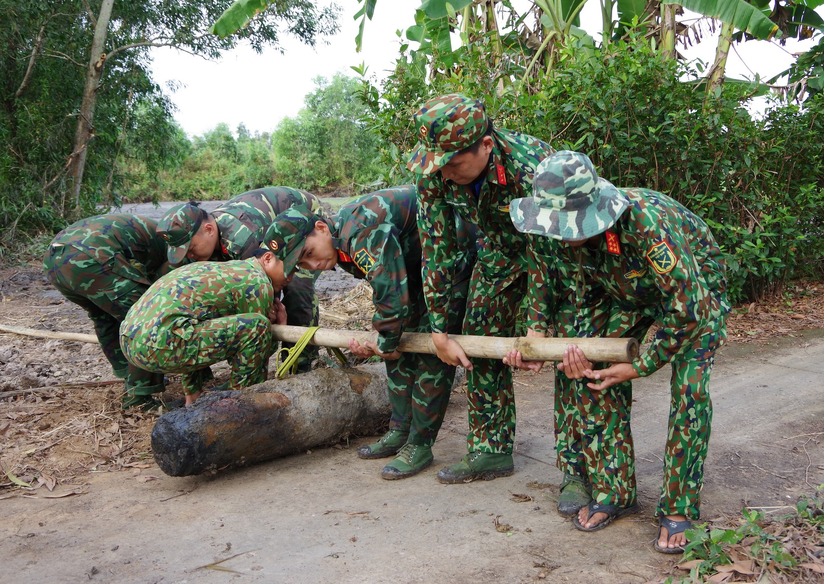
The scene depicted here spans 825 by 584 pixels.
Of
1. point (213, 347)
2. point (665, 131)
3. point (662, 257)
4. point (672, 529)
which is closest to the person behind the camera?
point (662, 257)

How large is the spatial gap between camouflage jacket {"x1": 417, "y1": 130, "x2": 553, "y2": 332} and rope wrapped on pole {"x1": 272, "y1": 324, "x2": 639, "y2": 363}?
0.74 ft

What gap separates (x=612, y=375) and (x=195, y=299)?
8.50 ft

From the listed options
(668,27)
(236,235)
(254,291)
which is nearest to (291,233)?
(254,291)

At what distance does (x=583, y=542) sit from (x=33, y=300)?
829cm

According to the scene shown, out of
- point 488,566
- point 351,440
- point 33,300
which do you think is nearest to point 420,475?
point 351,440

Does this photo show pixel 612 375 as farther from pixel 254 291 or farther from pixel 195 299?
pixel 195 299

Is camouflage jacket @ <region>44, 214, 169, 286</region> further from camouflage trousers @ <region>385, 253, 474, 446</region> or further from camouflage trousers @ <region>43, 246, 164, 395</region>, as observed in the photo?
camouflage trousers @ <region>385, 253, 474, 446</region>

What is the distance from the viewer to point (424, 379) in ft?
14.0

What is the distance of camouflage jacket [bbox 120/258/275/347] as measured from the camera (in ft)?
14.6

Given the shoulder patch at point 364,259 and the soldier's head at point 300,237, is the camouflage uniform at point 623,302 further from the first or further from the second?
the soldier's head at point 300,237

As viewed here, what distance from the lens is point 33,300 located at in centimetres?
939

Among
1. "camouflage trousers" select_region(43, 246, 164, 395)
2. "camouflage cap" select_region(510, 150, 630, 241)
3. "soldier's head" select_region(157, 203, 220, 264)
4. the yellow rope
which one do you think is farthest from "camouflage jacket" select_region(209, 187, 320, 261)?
"camouflage cap" select_region(510, 150, 630, 241)

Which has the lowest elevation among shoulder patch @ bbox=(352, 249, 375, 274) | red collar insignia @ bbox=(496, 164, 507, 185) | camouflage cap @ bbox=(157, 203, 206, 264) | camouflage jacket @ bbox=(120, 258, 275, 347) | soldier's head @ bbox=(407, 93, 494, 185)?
camouflage jacket @ bbox=(120, 258, 275, 347)

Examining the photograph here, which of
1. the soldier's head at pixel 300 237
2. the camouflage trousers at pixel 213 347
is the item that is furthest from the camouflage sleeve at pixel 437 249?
the camouflage trousers at pixel 213 347
